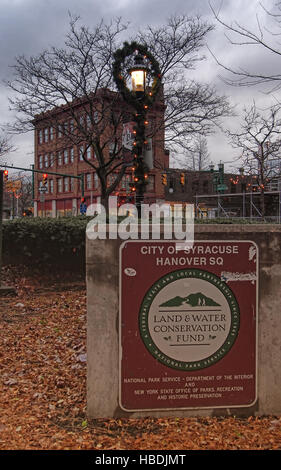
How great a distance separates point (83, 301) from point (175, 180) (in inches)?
1989

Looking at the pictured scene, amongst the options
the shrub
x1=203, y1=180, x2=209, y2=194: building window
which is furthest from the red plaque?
x1=203, y1=180, x2=209, y2=194: building window

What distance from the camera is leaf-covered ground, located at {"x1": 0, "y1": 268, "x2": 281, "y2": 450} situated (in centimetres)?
335

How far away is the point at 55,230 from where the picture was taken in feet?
31.2

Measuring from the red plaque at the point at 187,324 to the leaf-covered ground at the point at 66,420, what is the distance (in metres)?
0.21

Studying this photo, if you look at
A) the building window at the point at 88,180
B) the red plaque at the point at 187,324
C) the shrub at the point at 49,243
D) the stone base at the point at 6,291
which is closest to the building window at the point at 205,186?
the building window at the point at 88,180

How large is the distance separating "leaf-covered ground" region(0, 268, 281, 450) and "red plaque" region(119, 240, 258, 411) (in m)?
0.21

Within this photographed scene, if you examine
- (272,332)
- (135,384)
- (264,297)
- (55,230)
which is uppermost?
(55,230)

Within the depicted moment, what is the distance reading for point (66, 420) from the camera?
12.4ft

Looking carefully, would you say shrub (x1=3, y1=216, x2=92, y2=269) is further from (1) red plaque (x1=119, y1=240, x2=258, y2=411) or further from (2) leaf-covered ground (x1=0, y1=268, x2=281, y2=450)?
(1) red plaque (x1=119, y1=240, x2=258, y2=411)

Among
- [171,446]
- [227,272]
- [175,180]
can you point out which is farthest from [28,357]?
[175,180]

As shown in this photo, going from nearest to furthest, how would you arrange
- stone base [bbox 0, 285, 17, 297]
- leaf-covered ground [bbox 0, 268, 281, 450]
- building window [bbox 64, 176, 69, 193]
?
leaf-covered ground [bbox 0, 268, 281, 450]
stone base [bbox 0, 285, 17, 297]
building window [bbox 64, 176, 69, 193]

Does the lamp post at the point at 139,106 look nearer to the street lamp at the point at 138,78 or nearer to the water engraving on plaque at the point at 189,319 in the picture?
the street lamp at the point at 138,78

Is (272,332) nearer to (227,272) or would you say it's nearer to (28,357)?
(227,272)

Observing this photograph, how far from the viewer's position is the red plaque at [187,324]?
3668 mm
